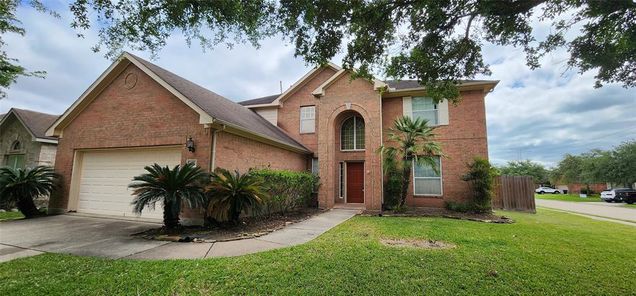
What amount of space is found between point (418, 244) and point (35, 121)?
2054 centimetres

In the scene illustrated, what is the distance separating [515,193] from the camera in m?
14.9

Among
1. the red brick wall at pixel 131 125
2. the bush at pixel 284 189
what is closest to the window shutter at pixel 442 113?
the bush at pixel 284 189

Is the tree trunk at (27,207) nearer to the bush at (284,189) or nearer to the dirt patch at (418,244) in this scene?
the bush at (284,189)

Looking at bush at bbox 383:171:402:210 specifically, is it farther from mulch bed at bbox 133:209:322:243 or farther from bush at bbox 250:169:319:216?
mulch bed at bbox 133:209:322:243

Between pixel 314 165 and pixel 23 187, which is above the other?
pixel 314 165

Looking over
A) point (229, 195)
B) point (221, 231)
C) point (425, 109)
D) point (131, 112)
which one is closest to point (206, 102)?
point (131, 112)

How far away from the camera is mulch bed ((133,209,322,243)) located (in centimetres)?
673

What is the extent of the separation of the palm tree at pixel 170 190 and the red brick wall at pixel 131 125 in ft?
3.51

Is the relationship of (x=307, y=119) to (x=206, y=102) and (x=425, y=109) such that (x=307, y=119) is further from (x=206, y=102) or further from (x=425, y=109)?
(x=206, y=102)

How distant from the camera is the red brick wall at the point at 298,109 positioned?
51.5 feet

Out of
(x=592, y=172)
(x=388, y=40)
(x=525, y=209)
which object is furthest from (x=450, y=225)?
(x=592, y=172)

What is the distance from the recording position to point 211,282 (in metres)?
4.02

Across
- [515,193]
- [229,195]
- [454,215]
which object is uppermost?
[229,195]

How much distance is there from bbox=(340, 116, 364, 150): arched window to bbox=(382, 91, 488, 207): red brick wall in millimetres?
3825
